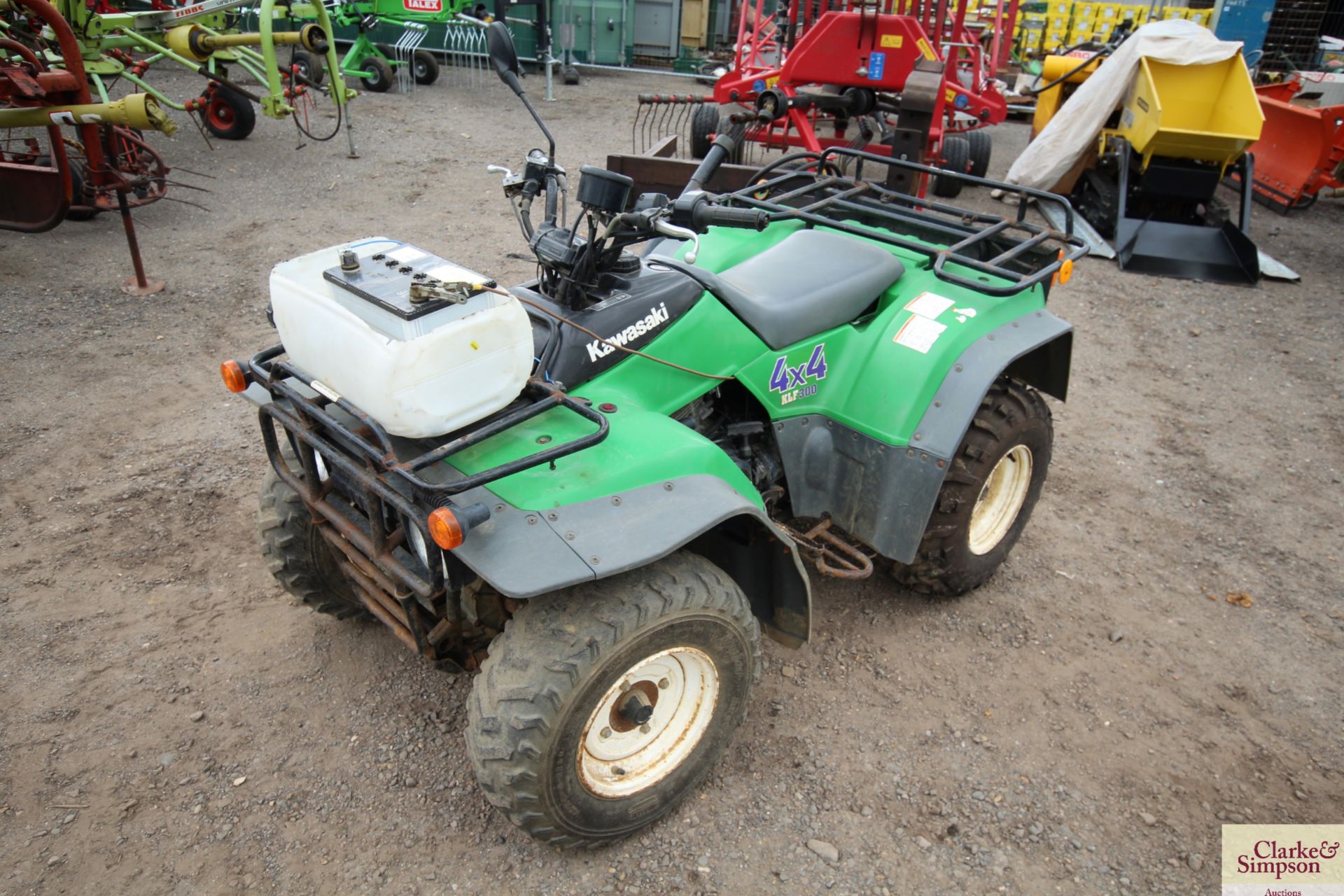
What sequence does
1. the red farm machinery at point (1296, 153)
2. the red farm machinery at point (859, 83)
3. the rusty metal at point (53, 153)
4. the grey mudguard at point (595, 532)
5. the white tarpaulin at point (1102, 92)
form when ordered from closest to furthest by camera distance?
1. the grey mudguard at point (595, 532)
2. the rusty metal at point (53, 153)
3. the white tarpaulin at point (1102, 92)
4. the red farm machinery at point (859, 83)
5. the red farm machinery at point (1296, 153)

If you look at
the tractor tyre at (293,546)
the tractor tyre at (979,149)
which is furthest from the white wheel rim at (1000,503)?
the tractor tyre at (979,149)

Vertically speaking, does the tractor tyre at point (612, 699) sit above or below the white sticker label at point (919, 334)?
below

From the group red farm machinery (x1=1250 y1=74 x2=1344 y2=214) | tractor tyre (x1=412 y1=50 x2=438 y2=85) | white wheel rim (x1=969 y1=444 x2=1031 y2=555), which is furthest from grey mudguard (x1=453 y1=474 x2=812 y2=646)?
tractor tyre (x1=412 y1=50 x2=438 y2=85)

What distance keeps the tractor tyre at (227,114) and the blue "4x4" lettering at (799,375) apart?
844 centimetres

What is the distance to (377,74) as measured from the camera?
38.9 feet

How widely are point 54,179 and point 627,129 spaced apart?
277 inches

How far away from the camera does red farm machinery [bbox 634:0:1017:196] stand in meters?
8.00

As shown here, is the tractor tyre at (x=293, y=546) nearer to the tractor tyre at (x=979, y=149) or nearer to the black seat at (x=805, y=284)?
the black seat at (x=805, y=284)

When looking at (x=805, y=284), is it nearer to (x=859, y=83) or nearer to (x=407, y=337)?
(x=407, y=337)

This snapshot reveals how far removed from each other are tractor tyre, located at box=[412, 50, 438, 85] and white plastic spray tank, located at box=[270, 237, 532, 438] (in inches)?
462

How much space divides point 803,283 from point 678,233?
2.50 ft

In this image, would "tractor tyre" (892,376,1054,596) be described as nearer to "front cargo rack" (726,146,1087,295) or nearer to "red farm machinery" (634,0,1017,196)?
"front cargo rack" (726,146,1087,295)

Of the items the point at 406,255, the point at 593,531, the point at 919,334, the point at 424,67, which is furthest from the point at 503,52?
the point at 424,67

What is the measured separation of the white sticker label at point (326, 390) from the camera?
213 centimetres
